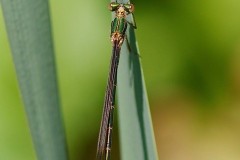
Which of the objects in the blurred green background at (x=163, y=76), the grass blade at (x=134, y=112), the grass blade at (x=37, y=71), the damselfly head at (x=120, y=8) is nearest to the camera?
the grass blade at (x=37, y=71)

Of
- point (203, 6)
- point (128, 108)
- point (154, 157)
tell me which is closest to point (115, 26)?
point (203, 6)

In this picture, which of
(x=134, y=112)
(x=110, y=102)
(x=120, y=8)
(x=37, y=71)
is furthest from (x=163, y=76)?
(x=37, y=71)

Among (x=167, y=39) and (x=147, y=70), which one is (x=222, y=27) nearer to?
(x=167, y=39)

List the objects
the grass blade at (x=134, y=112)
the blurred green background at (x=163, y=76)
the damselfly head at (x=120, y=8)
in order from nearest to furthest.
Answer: the grass blade at (x=134, y=112) < the damselfly head at (x=120, y=8) < the blurred green background at (x=163, y=76)

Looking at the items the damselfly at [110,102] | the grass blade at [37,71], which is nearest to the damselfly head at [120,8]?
the damselfly at [110,102]

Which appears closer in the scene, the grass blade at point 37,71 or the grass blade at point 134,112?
the grass blade at point 37,71

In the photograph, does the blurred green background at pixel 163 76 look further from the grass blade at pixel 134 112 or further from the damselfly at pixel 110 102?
the grass blade at pixel 134 112

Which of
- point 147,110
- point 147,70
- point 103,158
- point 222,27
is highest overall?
point 222,27
